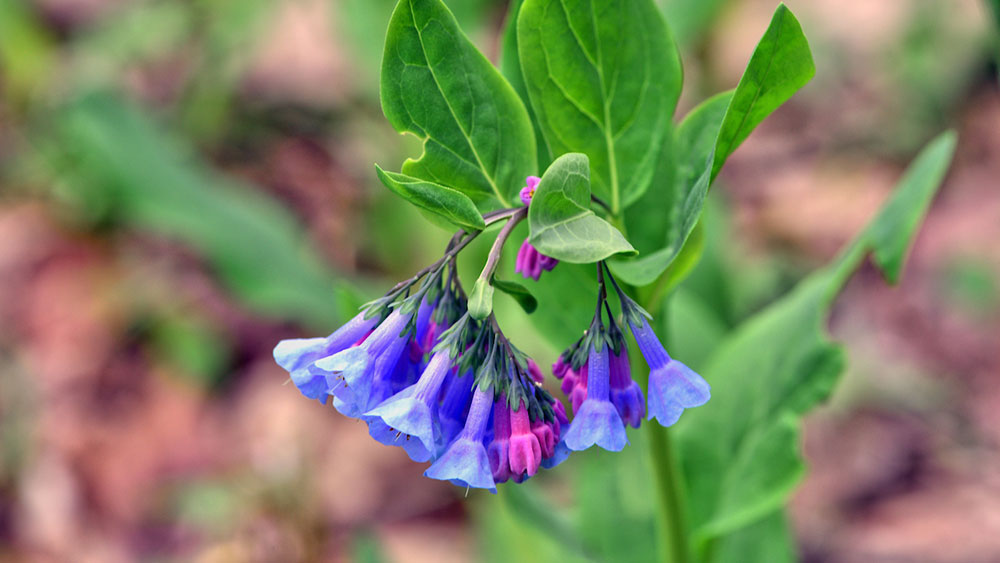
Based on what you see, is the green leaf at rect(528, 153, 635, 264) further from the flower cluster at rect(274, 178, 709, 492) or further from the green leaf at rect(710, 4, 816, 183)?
the green leaf at rect(710, 4, 816, 183)

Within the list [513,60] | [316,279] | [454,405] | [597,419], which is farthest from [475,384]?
[316,279]

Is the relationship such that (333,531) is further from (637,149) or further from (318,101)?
(318,101)

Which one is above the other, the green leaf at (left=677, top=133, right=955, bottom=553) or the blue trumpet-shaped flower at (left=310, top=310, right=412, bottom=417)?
the green leaf at (left=677, top=133, right=955, bottom=553)

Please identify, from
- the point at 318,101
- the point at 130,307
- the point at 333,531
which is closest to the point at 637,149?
the point at 333,531

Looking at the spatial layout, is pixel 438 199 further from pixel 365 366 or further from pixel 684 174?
pixel 684 174

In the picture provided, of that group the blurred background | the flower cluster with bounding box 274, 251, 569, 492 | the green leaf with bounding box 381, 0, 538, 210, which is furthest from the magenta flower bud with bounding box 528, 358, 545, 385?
the blurred background

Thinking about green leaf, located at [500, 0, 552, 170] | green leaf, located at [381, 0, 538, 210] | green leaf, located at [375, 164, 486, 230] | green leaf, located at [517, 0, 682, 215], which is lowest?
green leaf, located at [375, 164, 486, 230]

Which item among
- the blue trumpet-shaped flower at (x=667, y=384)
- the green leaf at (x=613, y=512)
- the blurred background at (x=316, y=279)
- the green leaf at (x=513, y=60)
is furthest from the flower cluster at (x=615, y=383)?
the blurred background at (x=316, y=279)

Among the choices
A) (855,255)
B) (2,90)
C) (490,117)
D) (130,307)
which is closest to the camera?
(490,117)
